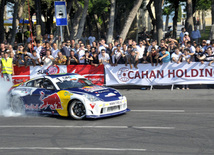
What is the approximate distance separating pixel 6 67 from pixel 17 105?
224 inches

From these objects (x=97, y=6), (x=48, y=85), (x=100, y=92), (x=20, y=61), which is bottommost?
(x=100, y=92)

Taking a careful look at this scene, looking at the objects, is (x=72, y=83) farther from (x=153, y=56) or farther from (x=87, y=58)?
(x=153, y=56)

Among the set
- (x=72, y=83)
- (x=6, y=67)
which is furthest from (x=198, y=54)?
(x=6, y=67)

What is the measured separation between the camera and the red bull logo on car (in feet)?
36.9

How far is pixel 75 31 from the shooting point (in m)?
24.4

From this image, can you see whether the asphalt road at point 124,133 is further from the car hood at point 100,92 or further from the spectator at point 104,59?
the spectator at point 104,59

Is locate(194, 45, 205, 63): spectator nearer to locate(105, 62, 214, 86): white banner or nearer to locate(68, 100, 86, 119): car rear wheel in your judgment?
locate(105, 62, 214, 86): white banner

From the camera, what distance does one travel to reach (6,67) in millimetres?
17672

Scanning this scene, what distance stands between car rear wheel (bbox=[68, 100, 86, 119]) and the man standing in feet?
25.1

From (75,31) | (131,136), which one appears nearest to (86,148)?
(131,136)

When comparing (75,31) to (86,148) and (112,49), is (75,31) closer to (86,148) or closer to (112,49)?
(112,49)

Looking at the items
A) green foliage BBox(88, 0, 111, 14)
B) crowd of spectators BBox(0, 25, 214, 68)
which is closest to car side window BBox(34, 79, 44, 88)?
crowd of spectators BBox(0, 25, 214, 68)

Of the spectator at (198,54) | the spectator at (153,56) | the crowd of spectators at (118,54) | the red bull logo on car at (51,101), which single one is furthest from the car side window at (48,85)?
the spectator at (198,54)

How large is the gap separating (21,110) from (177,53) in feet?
24.8
